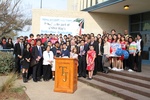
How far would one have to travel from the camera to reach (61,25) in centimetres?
1602

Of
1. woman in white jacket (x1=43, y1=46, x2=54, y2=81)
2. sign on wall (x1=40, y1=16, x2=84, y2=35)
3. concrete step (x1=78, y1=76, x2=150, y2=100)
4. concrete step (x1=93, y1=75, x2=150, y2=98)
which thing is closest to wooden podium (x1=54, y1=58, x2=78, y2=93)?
concrete step (x1=78, y1=76, x2=150, y2=100)

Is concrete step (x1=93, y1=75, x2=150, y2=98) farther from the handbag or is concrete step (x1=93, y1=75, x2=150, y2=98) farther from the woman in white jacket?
the handbag

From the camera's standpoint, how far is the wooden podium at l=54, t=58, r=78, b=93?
8.89 m

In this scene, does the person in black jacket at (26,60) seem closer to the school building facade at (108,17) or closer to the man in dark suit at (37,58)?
the man in dark suit at (37,58)

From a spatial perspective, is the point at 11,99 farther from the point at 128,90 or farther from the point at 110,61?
the point at 110,61

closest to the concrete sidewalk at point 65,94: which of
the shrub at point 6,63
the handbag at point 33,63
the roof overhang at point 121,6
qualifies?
the handbag at point 33,63

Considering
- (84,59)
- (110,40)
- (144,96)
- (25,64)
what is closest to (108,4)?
(110,40)

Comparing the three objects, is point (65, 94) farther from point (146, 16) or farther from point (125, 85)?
point (146, 16)

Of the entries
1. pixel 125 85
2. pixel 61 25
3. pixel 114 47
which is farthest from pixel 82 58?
pixel 61 25

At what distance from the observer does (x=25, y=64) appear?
10.9m

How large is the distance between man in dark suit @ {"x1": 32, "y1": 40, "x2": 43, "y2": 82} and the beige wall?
15.2ft

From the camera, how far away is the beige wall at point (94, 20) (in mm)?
15820

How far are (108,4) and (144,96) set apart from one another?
7190 mm

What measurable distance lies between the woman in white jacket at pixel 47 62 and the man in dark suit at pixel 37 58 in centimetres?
20
